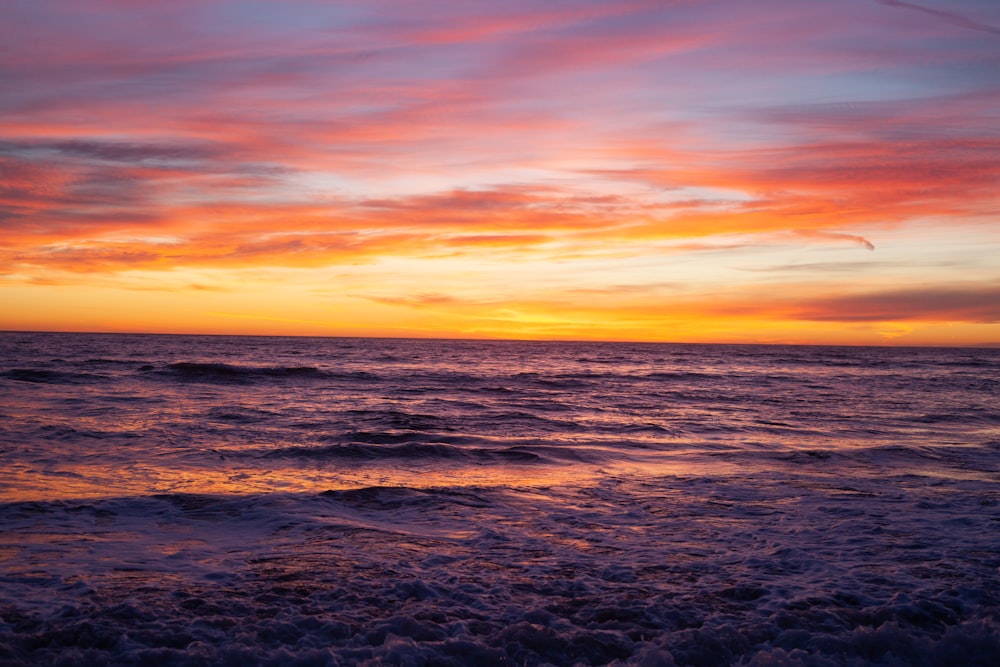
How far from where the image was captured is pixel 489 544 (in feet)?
24.3

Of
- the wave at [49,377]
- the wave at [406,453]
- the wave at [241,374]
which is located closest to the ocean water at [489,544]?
the wave at [406,453]

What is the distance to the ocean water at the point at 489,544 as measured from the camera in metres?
4.92

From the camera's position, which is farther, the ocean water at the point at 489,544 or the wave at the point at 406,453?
the wave at the point at 406,453

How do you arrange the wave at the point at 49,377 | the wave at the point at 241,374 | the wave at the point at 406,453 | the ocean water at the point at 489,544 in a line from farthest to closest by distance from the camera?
the wave at the point at 241,374 → the wave at the point at 49,377 → the wave at the point at 406,453 → the ocean water at the point at 489,544

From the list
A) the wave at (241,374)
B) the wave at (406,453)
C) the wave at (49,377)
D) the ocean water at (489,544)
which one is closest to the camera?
the ocean water at (489,544)

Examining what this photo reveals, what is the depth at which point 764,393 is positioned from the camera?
101 feet

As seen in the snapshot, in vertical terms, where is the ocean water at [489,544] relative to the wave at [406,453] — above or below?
above

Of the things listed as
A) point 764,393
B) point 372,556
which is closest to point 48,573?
point 372,556

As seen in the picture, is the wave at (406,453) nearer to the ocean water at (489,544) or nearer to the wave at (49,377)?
the ocean water at (489,544)

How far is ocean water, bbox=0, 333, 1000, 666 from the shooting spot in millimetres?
4922

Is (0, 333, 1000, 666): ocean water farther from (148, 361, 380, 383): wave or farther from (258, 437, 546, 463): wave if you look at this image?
(148, 361, 380, 383): wave

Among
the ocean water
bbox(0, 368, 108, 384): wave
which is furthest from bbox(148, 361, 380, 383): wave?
the ocean water

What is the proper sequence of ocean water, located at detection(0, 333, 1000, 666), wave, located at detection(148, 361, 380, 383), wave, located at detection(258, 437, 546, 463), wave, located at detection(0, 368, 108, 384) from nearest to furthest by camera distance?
ocean water, located at detection(0, 333, 1000, 666), wave, located at detection(258, 437, 546, 463), wave, located at detection(0, 368, 108, 384), wave, located at detection(148, 361, 380, 383)

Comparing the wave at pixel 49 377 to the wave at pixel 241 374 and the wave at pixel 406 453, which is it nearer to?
the wave at pixel 241 374
